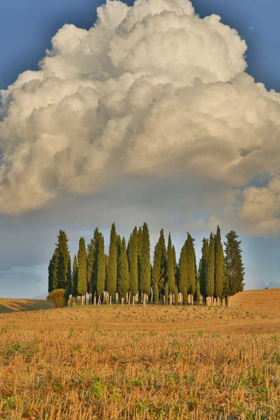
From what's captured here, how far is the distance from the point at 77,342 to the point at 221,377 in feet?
20.9

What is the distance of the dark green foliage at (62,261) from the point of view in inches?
2512

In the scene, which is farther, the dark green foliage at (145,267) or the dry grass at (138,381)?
the dark green foliage at (145,267)

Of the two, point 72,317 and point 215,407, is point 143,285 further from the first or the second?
point 215,407

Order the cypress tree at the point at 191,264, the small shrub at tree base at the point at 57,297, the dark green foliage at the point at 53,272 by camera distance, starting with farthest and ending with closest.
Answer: the dark green foliage at the point at 53,272 < the cypress tree at the point at 191,264 < the small shrub at tree base at the point at 57,297

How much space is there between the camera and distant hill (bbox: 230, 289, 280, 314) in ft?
238

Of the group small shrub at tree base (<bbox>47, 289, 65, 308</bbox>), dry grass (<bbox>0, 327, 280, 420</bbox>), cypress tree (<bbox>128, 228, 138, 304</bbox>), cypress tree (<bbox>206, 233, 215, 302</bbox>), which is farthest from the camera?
cypress tree (<bbox>206, 233, 215, 302</bbox>)

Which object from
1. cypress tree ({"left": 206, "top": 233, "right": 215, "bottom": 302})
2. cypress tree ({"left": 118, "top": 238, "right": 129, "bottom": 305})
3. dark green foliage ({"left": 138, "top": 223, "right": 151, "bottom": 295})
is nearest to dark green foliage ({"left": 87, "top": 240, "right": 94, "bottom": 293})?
cypress tree ({"left": 118, "top": 238, "right": 129, "bottom": 305})

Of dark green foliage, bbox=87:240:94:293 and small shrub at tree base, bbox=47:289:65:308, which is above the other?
dark green foliage, bbox=87:240:94:293

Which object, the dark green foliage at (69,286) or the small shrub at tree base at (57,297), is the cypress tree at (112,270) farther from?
the small shrub at tree base at (57,297)

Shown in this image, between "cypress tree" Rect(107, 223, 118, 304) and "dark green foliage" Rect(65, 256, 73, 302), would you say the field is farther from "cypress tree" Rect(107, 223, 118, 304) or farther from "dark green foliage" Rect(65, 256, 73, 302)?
"dark green foliage" Rect(65, 256, 73, 302)

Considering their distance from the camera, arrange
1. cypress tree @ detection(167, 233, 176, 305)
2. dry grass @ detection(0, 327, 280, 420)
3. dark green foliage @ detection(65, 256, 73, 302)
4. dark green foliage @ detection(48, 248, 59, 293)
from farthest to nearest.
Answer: dark green foliage @ detection(48, 248, 59, 293) < cypress tree @ detection(167, 233, 176, 305) < dark green foliage @ detection(65, 256, 73, 302) < dry grass @ detection(0, 327, 280, 420)

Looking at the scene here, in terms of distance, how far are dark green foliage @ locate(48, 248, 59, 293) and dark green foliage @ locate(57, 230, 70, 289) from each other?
138cm

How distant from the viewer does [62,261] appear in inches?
2537

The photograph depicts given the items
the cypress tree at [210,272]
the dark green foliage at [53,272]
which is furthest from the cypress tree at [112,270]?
the cypress tree at [210,272]
